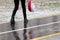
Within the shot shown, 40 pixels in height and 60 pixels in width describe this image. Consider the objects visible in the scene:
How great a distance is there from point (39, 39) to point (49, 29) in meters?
1.67

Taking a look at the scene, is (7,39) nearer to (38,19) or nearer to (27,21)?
(27,21)

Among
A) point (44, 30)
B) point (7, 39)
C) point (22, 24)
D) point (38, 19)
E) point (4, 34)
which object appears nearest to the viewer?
point (7, 39)

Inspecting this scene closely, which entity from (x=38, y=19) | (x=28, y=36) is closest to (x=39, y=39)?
(x=28, y=36)

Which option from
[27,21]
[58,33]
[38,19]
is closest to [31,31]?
[58,33]

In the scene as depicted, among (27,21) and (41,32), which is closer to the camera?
(41,32)

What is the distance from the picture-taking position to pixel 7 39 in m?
8.12

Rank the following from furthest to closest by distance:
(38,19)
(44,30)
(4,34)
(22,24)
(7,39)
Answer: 1. (38,19)
2. (22,24)
3. (44,30)
4. (4,34)
5. (7,39)

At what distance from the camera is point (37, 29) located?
9633mm

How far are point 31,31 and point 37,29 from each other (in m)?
0.42

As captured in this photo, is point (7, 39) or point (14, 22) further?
point (14, 22)

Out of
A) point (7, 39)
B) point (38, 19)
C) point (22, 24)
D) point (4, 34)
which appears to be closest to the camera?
point (7, 39)

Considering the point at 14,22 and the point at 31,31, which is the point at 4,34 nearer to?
the point at 31,31

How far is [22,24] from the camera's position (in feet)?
34.8

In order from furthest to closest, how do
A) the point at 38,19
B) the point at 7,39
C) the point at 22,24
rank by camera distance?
1. the point at 38,19
2. the point at 22,24
3. the point at 7,39
